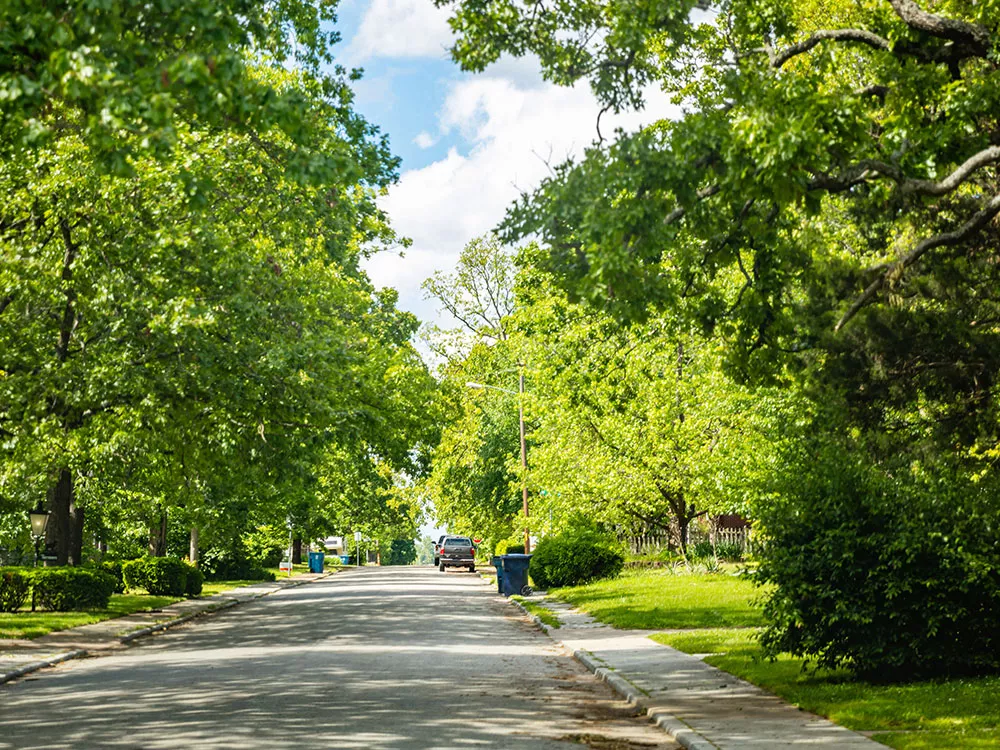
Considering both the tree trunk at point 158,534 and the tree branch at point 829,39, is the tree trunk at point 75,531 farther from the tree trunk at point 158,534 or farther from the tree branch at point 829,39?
Answer: the tree branch at point 829,39

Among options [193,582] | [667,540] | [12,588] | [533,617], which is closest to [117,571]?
[193,582]

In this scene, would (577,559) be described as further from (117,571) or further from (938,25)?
(938,25)

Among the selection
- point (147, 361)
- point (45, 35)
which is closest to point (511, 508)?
point (147, 361)

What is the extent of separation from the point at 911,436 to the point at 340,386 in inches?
478

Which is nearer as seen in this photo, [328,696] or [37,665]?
[328,696]

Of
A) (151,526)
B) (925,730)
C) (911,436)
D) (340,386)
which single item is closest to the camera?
(925,730)

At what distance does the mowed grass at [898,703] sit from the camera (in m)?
9.88

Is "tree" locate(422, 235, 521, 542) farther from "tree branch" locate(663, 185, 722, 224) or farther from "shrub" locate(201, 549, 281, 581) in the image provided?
"tree branch" locate(663, 185, 722, 224)

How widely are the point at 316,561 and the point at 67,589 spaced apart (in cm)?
4521

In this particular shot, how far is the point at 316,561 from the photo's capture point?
74.3m

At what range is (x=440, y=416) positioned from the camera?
32656mm

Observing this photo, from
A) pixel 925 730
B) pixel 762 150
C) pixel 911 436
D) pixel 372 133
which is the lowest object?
pixel 925 730

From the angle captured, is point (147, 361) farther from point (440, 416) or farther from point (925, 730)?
point (925, 730)

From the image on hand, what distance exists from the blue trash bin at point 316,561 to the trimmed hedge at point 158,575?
1381 inches
